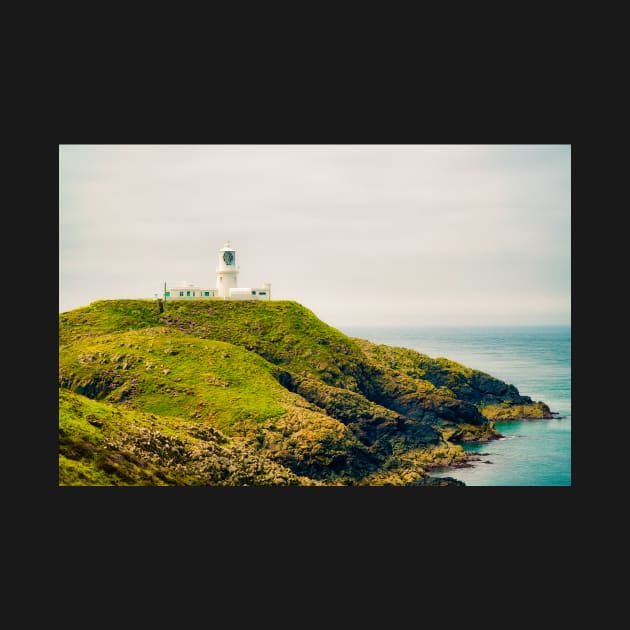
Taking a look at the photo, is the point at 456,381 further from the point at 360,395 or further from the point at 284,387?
the point at 284,387

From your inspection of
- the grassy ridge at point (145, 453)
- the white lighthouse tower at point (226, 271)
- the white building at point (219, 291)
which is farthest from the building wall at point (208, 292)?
the grassy ridge at point (145, 453)

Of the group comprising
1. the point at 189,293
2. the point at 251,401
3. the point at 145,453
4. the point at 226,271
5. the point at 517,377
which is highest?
the point at 226,271

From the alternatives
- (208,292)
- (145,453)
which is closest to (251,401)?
(145,453)

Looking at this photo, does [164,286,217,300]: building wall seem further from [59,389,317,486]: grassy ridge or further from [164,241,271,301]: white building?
[59,389,317,486]: grassy ridge

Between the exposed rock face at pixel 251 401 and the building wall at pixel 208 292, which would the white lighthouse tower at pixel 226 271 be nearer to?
the building wall at pixel 208 292

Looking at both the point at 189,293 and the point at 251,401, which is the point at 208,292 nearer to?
the point at 189,293
